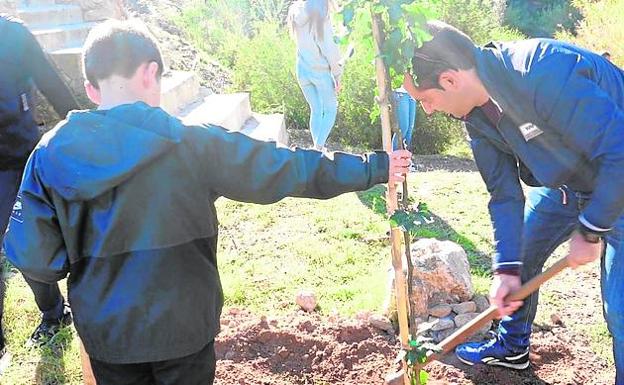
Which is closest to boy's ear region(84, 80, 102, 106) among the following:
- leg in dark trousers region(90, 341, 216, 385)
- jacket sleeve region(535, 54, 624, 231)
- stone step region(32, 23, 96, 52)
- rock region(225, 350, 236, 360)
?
leg in dark trousers region(90, 341, 216, 385)

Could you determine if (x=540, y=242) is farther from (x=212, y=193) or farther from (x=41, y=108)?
(x=41, y=108)

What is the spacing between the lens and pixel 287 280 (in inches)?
177

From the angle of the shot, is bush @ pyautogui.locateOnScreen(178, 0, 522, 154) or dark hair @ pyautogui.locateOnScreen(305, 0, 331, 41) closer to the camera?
dark hair @ pyautogui.locateOnScreen(305, 0, 331, 41)

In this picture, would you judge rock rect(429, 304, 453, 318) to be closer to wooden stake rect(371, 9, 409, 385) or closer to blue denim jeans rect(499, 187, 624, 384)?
blue denim jeans rect(499, 187, 624, 384)

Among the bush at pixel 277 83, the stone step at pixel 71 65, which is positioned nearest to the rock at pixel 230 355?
the stone step at pixel 71 65

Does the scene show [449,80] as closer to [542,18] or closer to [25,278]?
[25,278]

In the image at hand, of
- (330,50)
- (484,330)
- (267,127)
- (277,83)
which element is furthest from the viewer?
(277,83)

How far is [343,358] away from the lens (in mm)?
3410

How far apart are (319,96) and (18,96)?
390 cm

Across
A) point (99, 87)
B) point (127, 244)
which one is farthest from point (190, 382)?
point (99, 87)

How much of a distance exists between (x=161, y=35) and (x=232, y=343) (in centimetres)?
866

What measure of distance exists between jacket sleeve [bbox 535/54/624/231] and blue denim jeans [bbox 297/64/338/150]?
455cm

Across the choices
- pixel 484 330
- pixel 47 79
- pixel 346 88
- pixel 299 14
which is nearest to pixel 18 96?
pixel 47 79

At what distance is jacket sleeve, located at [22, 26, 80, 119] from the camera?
317 centimetres
